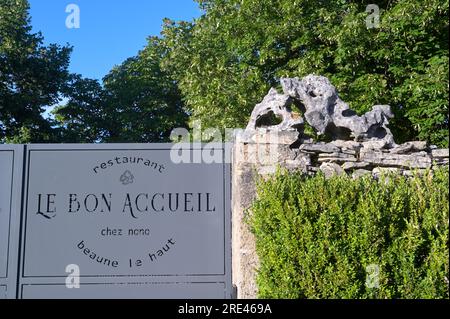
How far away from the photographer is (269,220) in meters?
4.70

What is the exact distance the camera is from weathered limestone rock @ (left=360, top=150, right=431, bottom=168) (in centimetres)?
534

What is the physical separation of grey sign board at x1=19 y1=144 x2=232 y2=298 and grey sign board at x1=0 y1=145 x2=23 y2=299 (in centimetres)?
9

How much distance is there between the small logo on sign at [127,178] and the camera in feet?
20.8

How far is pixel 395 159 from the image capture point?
540 centimetres

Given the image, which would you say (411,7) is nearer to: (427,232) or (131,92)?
(427,232)

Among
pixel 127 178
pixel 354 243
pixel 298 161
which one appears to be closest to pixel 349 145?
pixel 298 161

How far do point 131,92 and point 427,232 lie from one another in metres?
18.7

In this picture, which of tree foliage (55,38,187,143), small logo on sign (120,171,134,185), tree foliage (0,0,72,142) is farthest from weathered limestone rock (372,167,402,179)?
tree foliage (55,38,187,143)

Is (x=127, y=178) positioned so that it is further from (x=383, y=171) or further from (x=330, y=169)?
(x=383, y=171)

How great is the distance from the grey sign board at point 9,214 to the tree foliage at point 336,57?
244 inches

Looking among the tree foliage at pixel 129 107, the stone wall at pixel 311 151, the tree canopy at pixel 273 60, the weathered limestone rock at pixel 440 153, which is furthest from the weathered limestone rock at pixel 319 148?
the tree foliage at pixel 129 107

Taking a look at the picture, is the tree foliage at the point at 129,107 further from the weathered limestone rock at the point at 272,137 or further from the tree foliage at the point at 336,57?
the weathered limestone rock at the point at 272,137

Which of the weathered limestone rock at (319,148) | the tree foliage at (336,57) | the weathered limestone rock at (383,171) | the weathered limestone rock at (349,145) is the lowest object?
the weathered limestone rock at (383,171)

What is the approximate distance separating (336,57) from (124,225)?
640cm
